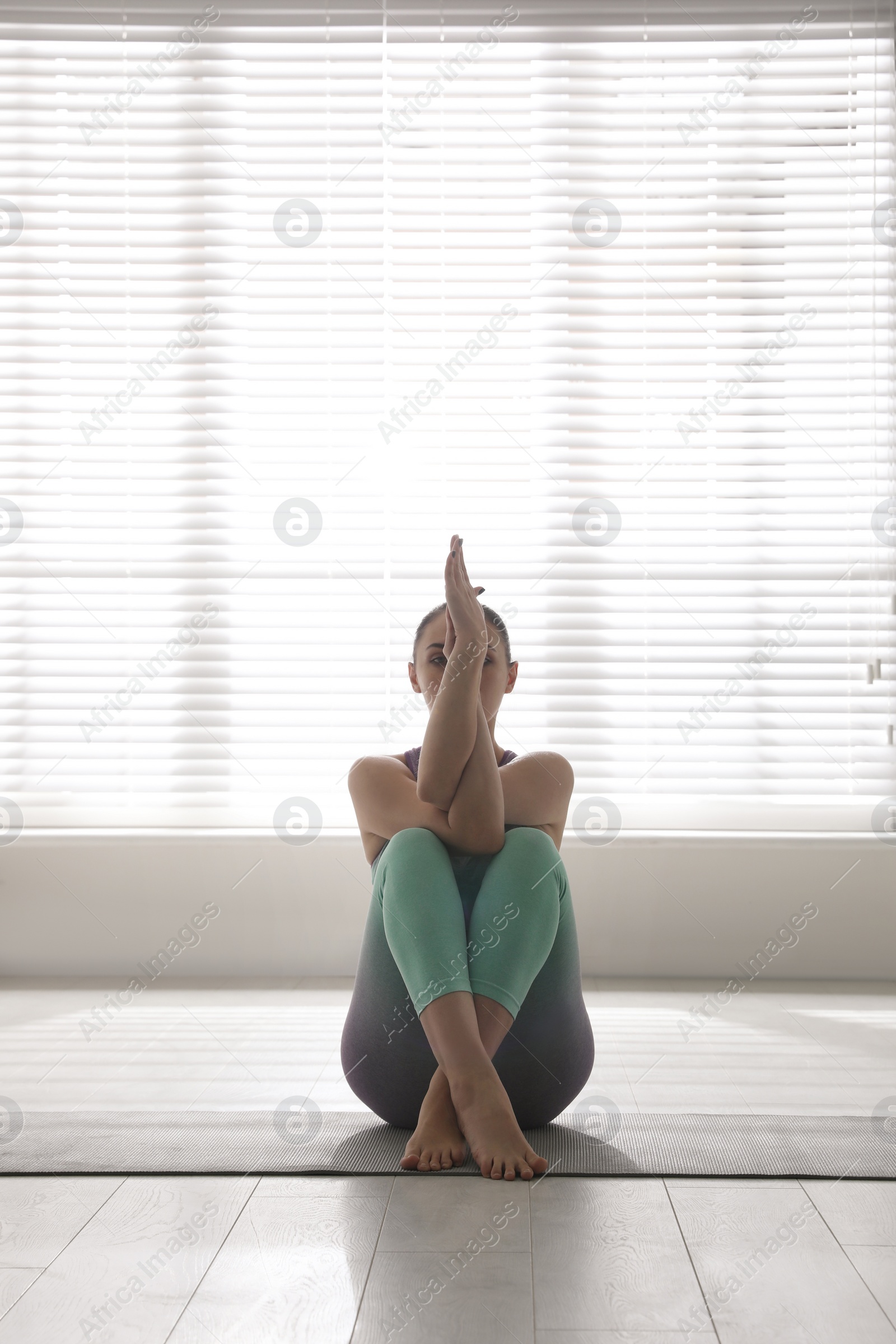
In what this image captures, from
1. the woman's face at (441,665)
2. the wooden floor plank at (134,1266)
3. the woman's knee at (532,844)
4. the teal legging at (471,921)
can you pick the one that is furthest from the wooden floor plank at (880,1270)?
the woman's face at (441,665)

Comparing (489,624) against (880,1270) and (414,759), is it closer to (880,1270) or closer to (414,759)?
(414,759)

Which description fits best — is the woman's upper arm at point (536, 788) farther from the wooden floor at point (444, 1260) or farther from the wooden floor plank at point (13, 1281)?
the wooden floor plank at point (13, 1281)

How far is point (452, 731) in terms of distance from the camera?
1.50 metres

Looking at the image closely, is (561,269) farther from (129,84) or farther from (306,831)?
(306,831)

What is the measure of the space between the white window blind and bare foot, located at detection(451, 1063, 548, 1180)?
1.36 metres

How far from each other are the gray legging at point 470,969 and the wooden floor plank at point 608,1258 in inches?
7.0

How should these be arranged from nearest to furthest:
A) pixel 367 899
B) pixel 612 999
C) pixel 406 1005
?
pixel 406 1005
pixel 612 999
pixel 367 899

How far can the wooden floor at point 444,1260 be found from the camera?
1.01 metres

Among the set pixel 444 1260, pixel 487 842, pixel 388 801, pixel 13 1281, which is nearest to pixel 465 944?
pixel 487 842

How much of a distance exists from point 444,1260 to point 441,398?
2.05 metres

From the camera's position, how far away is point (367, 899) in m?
2.61

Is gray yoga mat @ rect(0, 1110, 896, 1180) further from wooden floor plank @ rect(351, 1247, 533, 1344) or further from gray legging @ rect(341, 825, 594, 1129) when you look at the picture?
wooden floor plank @ rect(351, 1247, 533, 1344)

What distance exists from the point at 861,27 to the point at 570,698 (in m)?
1.86

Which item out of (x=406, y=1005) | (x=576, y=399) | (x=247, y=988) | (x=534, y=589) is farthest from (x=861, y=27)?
(x=247, y=988)
